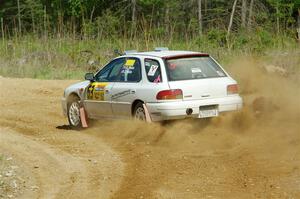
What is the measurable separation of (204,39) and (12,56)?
6.91 meters

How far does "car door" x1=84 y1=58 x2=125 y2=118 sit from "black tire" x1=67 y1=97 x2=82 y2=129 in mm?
373

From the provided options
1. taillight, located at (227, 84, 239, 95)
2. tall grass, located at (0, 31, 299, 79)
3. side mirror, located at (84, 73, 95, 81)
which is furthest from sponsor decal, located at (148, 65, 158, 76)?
tall grass, located at (0, 31, 299, 79)

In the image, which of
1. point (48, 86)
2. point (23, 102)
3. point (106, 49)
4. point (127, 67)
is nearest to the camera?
point (127, 67)

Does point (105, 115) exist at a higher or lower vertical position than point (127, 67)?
lower

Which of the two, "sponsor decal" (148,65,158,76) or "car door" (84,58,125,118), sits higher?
"sponsor decal" (148,65,158,76)

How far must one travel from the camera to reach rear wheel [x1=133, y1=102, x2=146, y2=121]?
13.0 meters

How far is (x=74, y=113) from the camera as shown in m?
15.3

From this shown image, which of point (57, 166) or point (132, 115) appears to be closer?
point (57, 166)

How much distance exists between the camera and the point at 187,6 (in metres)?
45.8

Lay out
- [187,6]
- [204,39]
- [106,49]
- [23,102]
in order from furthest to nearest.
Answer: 1. [187,6]
2. [106,49]
3. [204,39]
4. [23,102]

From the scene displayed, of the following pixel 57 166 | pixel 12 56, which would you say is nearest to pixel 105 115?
pixel 57 166

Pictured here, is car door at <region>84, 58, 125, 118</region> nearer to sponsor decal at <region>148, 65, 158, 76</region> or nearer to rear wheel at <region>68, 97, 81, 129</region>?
rear wheel at <region>68, 97, 81, 129</region>

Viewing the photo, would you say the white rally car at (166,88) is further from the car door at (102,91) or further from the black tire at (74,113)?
the black tire at (74,113)

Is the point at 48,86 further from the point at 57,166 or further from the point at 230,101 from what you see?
the point at 57,166
